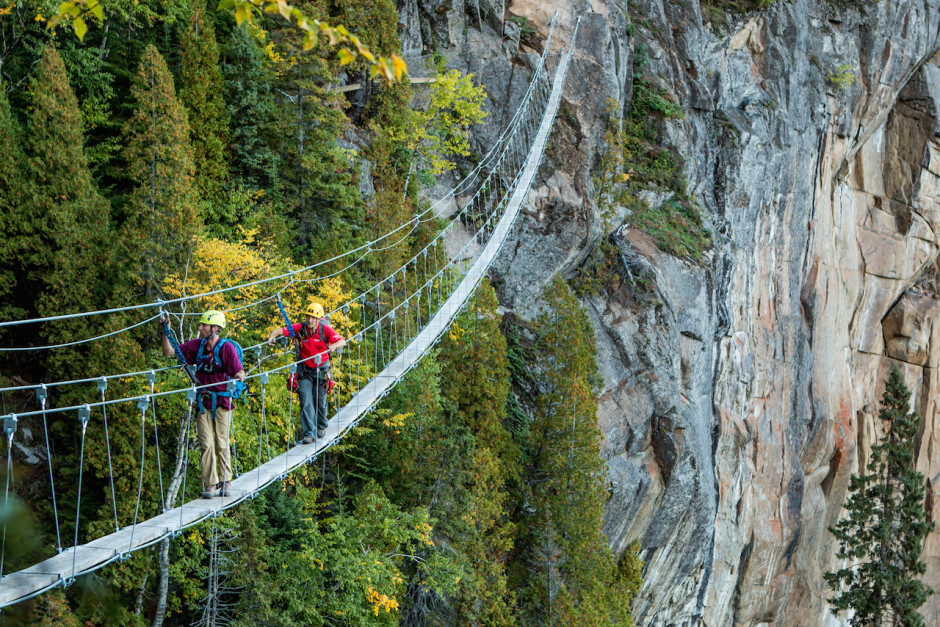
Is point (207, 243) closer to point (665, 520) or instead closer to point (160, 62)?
point (160, 62)

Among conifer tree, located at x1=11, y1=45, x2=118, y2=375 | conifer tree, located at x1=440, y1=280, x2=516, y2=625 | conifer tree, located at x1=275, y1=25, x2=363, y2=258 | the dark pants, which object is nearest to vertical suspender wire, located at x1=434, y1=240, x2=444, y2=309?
conifer tree, located at x1=440, y1=280, x2=516, y2=625

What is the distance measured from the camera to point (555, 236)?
17.9 m

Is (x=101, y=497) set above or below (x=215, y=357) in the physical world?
below

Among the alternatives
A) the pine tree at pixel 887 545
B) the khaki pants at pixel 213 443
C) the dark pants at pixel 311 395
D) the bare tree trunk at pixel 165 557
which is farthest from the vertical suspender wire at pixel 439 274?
the pine tree at pixel 887 545

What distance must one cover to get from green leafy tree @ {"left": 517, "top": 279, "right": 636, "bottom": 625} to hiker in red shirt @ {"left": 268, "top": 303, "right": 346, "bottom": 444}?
714 centimetres

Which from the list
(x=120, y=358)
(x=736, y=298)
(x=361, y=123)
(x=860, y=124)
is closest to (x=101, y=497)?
(x=120, y=358)

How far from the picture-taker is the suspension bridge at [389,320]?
5891 mm

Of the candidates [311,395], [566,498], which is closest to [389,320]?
[566,498]

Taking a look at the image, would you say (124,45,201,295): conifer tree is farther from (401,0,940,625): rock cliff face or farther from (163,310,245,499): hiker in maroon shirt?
(401,0,940,625): rock cliff face

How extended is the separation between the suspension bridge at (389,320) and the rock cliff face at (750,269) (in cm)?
61

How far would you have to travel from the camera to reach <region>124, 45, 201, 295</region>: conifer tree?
40.9 ft

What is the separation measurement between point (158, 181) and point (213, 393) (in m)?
6.93

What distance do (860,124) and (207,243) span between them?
2328 cm

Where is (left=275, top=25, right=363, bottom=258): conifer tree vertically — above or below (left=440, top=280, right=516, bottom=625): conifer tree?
above
